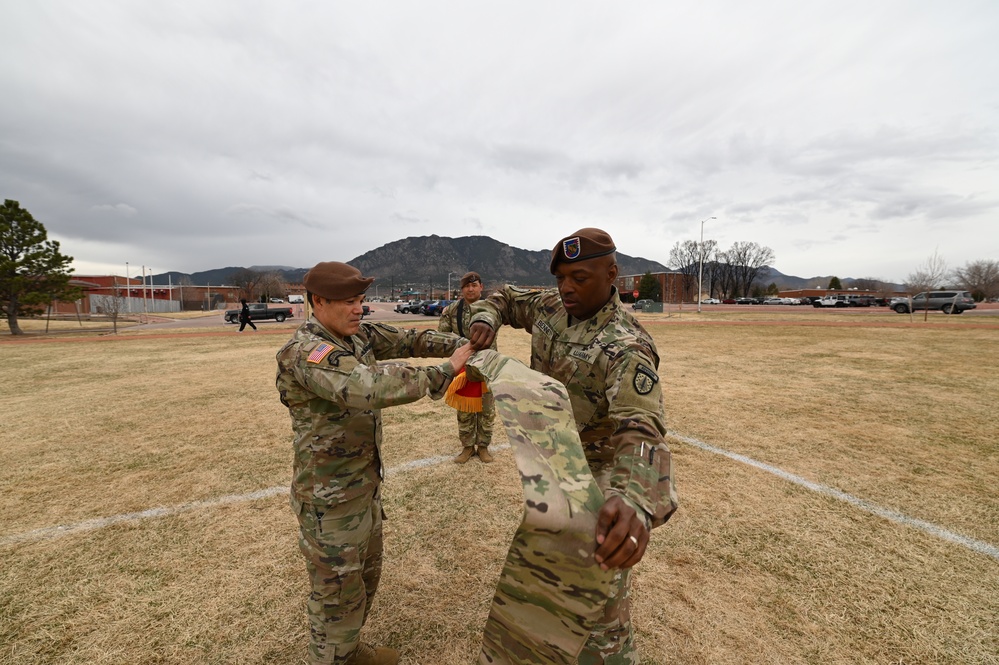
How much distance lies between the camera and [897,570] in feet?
10.6

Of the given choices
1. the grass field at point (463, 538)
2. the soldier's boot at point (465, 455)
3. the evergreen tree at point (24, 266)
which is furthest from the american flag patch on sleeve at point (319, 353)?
the evergreen tree at point (24, 266)

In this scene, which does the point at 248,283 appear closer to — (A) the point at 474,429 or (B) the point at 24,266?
(B) the point at 24,266

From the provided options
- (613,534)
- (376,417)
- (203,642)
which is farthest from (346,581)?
(613,534)

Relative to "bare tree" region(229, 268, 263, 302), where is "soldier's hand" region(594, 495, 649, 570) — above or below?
below

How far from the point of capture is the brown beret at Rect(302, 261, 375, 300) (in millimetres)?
2121

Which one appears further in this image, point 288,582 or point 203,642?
point 288,582

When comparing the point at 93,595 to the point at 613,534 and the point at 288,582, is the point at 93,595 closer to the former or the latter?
the point at 288,582

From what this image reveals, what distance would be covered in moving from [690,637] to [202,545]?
3889mm

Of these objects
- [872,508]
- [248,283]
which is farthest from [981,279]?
[248,283]

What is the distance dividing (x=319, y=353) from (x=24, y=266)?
31473 mm

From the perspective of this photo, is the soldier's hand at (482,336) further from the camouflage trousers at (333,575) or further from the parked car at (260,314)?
the parked car at (260,314)

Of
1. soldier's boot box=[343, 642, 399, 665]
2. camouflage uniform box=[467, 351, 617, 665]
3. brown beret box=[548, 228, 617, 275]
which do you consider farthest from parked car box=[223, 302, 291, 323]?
camouflage uniform box=[467, 351, 617, 665]

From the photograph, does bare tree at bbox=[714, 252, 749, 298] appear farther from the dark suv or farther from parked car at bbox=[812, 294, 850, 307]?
the dark suv

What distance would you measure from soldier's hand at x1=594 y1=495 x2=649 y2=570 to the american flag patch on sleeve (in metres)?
1.38
